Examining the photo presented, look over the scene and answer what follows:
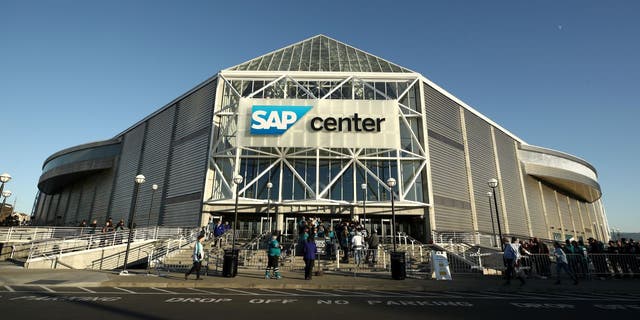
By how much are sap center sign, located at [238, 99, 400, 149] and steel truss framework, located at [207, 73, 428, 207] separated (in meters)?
1.03

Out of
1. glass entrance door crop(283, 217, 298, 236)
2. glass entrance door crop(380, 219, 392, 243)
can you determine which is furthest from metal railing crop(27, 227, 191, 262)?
glass entrance door crop(380, 219, 392, 243)

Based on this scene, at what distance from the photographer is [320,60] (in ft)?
113

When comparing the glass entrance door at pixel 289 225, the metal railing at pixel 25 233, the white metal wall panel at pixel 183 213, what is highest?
the white metal wall panel at pixel 183 213

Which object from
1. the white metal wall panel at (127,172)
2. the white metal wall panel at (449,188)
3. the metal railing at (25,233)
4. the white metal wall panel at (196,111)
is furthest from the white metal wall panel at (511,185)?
the white metal wall panel at (127,172)

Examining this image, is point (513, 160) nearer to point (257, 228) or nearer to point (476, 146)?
point (476, 146)

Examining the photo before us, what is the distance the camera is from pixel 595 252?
15.2 metres

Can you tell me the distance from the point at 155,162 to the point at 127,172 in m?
7.12

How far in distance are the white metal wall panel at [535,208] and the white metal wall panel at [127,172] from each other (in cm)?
4922

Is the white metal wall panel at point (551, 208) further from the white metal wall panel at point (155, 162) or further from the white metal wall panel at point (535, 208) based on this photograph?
the white metal wall panel at point (155, 162)

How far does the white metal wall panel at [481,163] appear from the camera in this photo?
33500 mm

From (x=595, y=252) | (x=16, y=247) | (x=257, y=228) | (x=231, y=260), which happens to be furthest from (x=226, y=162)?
(x=595, y=252)

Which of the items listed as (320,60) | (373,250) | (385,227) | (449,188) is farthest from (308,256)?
(320,60)

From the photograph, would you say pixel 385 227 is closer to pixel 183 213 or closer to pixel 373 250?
pixel 373 250

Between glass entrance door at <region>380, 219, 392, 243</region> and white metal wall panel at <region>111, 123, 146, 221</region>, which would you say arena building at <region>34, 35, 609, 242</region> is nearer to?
glass entrance door at <region>380, 219, 392, 243</region>
